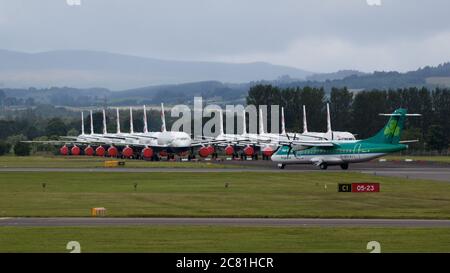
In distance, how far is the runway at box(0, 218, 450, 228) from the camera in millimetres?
44844

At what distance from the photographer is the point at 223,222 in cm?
4609

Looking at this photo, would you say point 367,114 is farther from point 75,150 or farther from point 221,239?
point 221,239

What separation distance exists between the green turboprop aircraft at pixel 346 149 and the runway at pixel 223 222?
54.0 meters

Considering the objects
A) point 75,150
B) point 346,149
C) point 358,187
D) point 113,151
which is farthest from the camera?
point 75,150

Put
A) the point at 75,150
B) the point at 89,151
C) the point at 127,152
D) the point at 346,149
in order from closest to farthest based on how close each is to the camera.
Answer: the point at 346,149, the point at 127,152, the point at 89,151, the point at 75,150

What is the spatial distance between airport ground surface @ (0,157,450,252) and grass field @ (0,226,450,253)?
38mm

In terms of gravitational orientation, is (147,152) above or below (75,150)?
above

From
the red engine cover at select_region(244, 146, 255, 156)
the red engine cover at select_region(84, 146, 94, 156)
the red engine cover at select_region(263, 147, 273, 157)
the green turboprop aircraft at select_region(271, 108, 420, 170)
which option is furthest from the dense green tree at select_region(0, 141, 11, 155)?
the green turboprop aircraft at select_region(271, 108, 420, 170)

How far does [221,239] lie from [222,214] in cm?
1206

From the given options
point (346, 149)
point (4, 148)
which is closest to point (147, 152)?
point (4, 148)

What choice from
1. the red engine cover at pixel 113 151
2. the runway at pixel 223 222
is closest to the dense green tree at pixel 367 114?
the red engine cover at pixel 113 151

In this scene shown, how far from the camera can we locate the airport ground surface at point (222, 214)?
37344mm

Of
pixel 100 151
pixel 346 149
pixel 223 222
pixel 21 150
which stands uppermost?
pixel 223 222
